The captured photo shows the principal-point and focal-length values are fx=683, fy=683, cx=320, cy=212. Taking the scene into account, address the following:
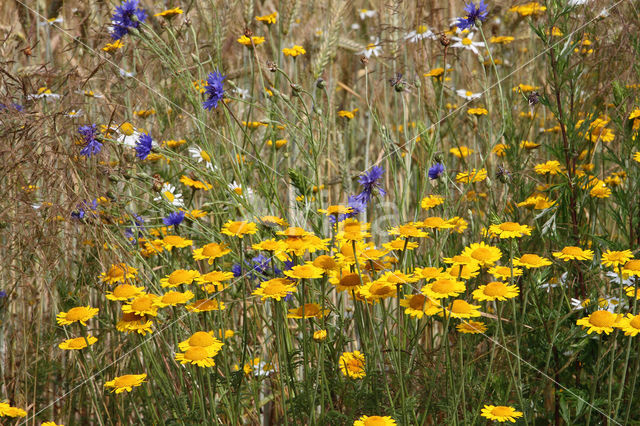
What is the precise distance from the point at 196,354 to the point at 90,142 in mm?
734

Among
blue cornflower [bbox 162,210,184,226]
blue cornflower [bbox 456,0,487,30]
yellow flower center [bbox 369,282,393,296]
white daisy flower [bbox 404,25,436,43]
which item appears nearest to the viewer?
yellow flower center [bbox 369,282,393,296]

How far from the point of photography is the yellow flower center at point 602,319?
1.05 metres

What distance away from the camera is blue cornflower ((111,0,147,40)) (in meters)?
1.63

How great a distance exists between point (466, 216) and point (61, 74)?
3.78 ft

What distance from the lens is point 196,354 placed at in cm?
103

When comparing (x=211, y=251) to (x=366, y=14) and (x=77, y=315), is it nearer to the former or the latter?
(x=77, y=315)

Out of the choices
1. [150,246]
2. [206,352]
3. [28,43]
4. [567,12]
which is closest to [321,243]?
[206,352]

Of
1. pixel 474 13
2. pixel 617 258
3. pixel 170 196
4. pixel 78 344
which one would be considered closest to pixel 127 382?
pixel 78 344

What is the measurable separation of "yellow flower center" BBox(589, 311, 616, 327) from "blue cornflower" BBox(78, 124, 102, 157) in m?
1.09

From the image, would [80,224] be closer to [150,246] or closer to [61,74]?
[150,246]

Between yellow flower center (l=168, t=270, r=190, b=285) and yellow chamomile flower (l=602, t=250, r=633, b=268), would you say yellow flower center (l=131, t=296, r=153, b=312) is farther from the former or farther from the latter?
yellow chamomile flower (l=602, t=250, r=633, b=268)

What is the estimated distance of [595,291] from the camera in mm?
1424

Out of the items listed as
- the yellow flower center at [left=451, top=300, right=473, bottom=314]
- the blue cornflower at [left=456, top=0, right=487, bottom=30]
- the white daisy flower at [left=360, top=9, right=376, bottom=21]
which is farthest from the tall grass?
the white daisy flower at [left=360, top=9, right=376, bottom=21]

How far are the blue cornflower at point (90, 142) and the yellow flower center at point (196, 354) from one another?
0.69 m
